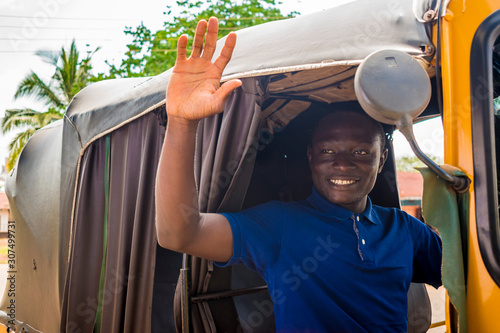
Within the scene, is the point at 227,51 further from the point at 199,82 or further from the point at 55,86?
the point at 55,86

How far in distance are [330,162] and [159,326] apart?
3.92 ft

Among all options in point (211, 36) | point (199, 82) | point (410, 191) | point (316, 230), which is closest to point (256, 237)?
point (316, 230)

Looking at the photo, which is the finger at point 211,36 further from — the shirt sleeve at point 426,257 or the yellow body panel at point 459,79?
the shirt sleeve at point 426,257

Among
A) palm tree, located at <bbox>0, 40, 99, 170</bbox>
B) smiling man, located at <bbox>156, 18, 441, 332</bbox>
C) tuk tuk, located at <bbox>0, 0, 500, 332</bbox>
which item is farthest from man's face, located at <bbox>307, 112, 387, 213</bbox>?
palm tree, located at <bbox>0, 40, 99, 170</bbox>

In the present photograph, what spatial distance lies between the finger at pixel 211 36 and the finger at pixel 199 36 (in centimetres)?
2

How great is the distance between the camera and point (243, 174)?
2.06 meters

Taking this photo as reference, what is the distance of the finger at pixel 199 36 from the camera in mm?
1456

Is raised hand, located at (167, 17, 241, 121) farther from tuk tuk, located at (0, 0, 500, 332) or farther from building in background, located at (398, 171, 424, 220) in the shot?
building in background, located at (398, 171, 424, 220)

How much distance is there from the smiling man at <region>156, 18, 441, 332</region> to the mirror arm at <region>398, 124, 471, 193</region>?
22.4 inches

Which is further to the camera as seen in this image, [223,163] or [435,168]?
[223,163]

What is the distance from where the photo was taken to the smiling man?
60.9 inches

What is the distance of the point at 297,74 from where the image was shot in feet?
6.17

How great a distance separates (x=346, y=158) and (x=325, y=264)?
0.43 metres

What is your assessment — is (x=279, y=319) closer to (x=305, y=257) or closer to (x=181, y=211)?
(x=305, y=257)
